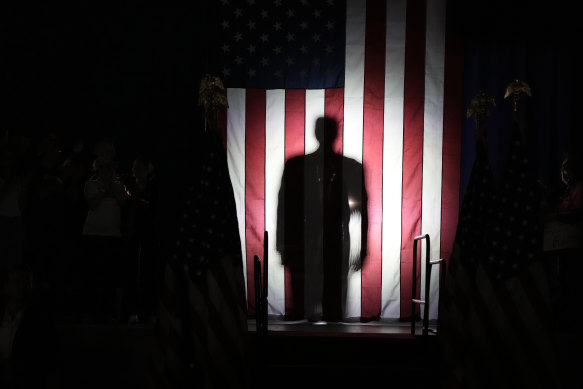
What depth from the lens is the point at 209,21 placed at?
7242 mm

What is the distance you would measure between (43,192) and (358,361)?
3274 mm

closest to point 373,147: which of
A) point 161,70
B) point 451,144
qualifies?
point 451,144

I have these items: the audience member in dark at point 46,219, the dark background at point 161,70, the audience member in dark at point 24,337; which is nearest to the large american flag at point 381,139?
the dark background at point 161,70

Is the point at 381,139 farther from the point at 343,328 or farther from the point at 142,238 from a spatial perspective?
the point at 142,238

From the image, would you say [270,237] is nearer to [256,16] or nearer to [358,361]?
[358,361]

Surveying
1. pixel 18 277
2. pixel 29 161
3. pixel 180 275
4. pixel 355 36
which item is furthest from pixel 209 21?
pixel 18 277

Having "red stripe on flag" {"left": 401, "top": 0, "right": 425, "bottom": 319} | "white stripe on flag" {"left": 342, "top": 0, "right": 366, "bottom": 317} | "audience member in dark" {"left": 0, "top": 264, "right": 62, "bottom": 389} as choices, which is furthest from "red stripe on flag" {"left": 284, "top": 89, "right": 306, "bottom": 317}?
"audience member in dark" {"left": 0, "top": 264, "right": 62, "bottom": 389}

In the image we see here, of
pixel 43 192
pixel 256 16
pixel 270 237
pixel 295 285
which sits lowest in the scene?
pixel 295 285

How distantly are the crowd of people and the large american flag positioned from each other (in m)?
1.21

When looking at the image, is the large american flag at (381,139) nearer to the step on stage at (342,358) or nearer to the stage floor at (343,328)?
the stage floor at (343,328)

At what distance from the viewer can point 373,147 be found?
24.6 ft

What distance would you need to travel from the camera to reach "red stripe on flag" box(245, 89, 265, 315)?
745 cm

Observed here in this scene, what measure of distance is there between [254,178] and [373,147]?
136cm

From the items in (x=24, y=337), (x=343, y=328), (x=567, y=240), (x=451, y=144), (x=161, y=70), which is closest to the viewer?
(x=24, y=337)
